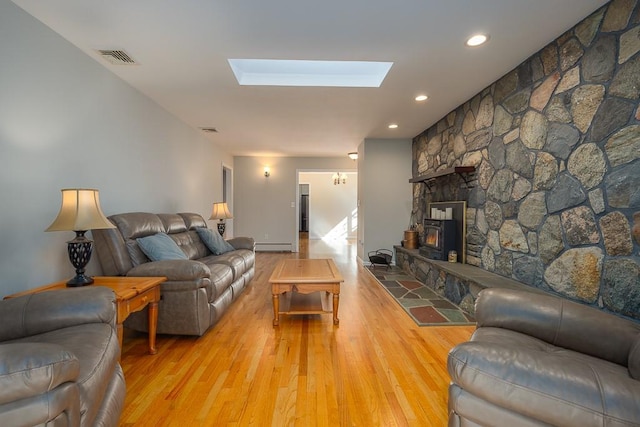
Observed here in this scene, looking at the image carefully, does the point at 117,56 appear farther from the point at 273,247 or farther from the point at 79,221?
the point at 273,247

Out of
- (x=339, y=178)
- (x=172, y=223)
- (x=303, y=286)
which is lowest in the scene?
(x=303, y=286)

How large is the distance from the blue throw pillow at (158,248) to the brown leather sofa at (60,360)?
1.15m

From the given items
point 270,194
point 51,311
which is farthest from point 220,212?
point 51,311

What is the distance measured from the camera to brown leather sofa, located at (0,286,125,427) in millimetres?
835

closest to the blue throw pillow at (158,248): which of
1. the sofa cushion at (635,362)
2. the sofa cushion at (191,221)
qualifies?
the sofa cushion at (191,221)

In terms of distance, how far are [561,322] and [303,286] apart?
1.85m

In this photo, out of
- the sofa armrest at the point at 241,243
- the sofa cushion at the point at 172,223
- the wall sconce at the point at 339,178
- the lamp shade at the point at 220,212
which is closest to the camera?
the sofa cushion at the point at 172,223

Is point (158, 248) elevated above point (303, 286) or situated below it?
above

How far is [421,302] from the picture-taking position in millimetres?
3316

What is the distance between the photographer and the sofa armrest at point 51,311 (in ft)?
4.29

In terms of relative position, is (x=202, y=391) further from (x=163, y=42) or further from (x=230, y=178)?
(x=230, y=178)

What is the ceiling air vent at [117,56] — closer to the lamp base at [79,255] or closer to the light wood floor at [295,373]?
the lamp base at [79,255]

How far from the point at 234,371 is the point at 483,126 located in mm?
3474

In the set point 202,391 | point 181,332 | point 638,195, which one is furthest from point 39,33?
point 638,195
